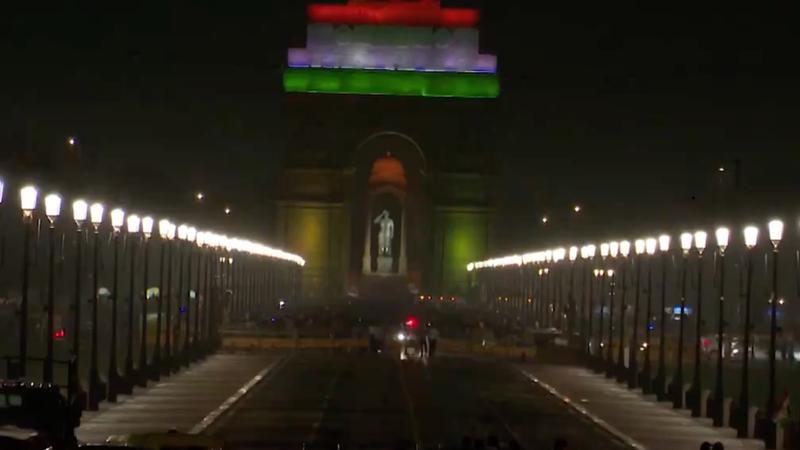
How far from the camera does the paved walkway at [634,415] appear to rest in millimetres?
Answer: 40719

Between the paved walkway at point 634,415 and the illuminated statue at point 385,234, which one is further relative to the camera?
the illuminated statue at point 385,234

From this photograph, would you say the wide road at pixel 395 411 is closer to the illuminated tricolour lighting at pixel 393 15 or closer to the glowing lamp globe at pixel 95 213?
the glowing lamp globe at pixel 95 213

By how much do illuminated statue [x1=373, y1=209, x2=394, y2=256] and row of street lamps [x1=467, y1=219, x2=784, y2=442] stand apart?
685 centimetres

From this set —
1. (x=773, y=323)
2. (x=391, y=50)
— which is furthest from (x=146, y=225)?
(x=391, y=50)

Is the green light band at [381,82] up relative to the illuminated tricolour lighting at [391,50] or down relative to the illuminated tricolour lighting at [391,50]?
down

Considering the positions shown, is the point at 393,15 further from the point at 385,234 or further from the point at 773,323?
the point at 773,323

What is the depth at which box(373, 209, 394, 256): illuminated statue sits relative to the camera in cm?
15012

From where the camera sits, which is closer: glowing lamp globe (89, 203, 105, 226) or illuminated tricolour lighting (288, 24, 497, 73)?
glowing lamp globe (89, 203, 105, 226)

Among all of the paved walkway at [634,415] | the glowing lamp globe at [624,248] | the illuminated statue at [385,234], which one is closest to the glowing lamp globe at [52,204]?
the paved walkway at [634,415]

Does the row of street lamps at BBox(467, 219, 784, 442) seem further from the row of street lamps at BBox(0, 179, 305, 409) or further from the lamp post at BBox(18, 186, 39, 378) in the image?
the lamp post at BBox(18, 186, 39, 378)

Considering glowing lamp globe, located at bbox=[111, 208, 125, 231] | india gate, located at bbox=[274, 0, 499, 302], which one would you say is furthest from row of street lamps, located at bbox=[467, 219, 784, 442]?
glowing lamp globe, located at bbox=[111, 208, 125, 231]

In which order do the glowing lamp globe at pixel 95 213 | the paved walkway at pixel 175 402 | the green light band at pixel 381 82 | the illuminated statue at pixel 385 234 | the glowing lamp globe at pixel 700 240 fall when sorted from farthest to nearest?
1. the green light band at pixel 381 82
2. the illuminated statue at pixel 385 234
3. the glowing lamp globe at pixel 700 240
4. the glowing lamp globe at pixel 95 213
5. the paved walkway at pixel 175 402

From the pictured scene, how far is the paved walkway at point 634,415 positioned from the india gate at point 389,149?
80248mm

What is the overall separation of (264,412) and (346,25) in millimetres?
111251
